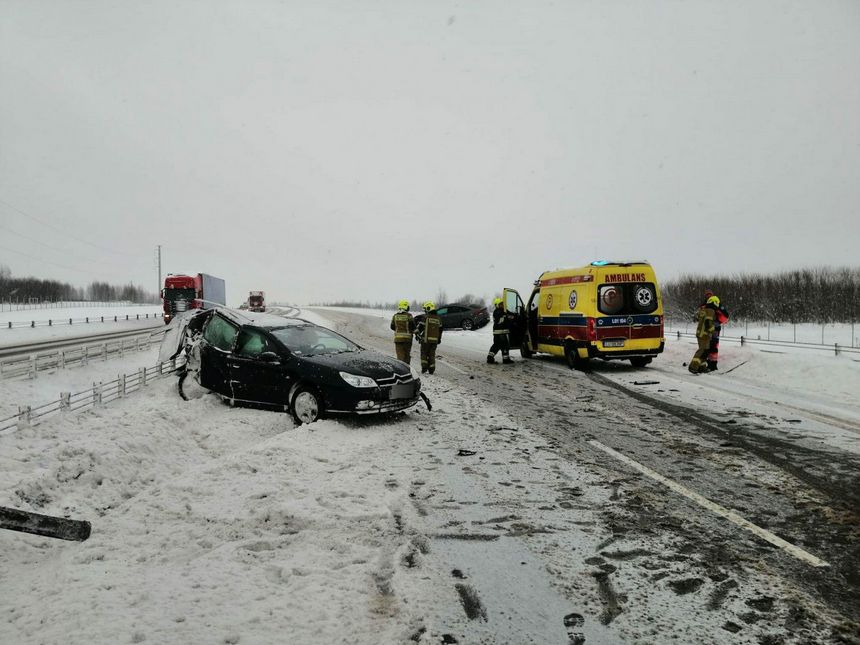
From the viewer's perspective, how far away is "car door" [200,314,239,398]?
9039 mm

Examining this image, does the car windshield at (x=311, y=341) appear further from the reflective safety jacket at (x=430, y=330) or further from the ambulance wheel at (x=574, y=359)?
the ambulance wheel at (x=574, y=359)

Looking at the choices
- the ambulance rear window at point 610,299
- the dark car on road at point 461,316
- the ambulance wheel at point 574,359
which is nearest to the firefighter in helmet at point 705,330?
the ambulance rear window at point 610,299

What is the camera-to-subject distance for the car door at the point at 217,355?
29.7ft

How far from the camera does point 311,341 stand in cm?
908

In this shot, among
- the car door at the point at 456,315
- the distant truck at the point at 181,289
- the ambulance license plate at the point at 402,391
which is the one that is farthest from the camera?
the car door at the point at 456,315

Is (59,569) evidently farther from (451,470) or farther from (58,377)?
(58,377)

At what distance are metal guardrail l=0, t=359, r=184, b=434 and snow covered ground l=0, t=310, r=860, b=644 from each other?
1.28 feet

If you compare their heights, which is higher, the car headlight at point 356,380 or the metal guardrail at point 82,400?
the car headlight at point 356,380

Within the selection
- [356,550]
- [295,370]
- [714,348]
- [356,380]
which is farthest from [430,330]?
[356,550]

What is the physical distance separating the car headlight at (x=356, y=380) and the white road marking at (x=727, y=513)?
3356 mm

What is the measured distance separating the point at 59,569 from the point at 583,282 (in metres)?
12.2

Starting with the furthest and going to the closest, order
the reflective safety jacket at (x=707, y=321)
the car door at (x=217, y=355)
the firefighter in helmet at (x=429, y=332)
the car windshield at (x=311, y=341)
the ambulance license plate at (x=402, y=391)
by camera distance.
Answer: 1. the reflective safety jacket at (x=707, y=321)
2. the firefighter in helmet at (x=429, y=332)
3. the car door at (x=217, y=355)
4. the car windshield at (x=311, y=341)
5. the ambulance license plate at (x=402, y=391)

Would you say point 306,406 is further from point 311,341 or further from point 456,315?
point 456,315

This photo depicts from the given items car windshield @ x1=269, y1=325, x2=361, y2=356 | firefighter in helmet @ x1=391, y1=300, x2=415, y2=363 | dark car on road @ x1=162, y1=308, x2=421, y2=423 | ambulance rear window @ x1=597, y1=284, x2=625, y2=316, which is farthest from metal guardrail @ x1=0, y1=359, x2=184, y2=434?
ambulance rear window @ x1=597, y1=284, x2=625, y2=316
